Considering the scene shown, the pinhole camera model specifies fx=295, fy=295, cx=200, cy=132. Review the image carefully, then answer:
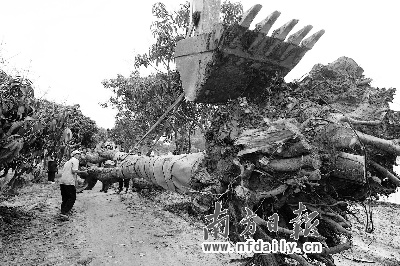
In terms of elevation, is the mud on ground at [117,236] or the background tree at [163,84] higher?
the background tree at [163,84]

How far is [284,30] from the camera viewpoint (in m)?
2.24

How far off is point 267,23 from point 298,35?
34cm

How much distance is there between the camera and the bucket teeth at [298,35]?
2328 mm

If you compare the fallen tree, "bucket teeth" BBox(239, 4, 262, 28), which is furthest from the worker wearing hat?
"bucket teeth" BBox(239, 4, 262, 28)

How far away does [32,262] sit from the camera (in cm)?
374

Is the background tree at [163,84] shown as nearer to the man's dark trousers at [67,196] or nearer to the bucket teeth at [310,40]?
the man's dark trousers at [67,196]

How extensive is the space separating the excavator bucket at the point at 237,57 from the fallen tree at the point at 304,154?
13 cm

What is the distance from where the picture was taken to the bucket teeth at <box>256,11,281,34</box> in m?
2.11

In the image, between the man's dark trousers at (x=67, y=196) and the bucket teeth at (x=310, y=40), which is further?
the man's dark trousers at (x=67, y=196)

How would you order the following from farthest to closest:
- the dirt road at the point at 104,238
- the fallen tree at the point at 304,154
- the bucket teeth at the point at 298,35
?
1. the dirt road at the point at 104,238
2. the bucket teeth at the point at 298,35
3. the fallen tree at the point at 304,154

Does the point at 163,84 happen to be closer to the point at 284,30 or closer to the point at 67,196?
the point at 67,196

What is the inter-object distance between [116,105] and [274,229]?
10670 millimetres

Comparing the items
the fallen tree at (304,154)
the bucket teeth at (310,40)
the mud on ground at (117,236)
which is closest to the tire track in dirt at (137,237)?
the mud on ground at (117,236)

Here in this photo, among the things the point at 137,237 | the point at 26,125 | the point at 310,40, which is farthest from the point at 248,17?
the point at 137,237
